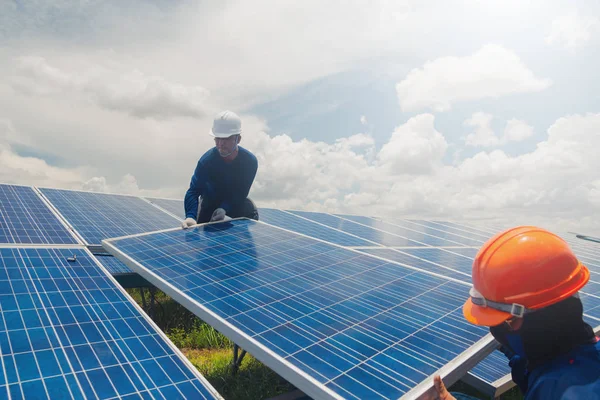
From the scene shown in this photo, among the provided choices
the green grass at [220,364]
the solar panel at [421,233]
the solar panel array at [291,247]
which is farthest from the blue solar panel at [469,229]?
the green grass at [220,364]

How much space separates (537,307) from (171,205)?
13.2 m

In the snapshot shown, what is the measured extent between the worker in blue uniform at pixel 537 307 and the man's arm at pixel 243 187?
19.8 ft

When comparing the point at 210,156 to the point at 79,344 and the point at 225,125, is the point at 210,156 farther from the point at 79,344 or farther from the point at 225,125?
the point at 79,344

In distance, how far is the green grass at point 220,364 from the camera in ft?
23.1

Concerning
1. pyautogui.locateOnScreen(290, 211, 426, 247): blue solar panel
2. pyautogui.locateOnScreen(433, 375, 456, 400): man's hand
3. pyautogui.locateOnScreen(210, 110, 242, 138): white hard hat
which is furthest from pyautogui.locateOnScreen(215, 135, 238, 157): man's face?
pyautogui.locateOnScreen(433, 375, 456, 400): man's hand

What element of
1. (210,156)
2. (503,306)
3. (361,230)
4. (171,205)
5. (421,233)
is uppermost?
(210,156)

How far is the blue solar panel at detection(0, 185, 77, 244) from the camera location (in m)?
7.24

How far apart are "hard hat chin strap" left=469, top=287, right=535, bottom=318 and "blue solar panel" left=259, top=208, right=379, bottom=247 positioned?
252 inches

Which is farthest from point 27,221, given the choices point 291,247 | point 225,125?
point 291,247

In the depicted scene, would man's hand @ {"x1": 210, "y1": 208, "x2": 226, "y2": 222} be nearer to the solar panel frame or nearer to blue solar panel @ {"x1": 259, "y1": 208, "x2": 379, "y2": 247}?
the solar panel frame

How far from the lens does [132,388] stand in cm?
335

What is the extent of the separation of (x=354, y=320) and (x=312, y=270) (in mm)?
1445

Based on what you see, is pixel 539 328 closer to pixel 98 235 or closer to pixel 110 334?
pixel 110 334

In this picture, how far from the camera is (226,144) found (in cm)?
809
